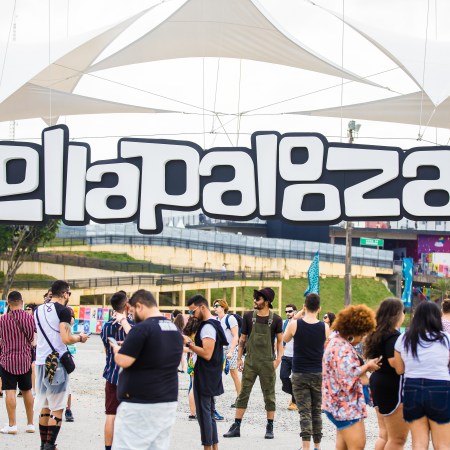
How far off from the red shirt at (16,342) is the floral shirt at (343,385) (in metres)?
4.66

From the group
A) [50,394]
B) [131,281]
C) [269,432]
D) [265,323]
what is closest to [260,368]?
[265,323]

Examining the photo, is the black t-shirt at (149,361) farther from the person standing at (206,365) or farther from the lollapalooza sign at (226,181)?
the lollapalooza sign at (226,181)

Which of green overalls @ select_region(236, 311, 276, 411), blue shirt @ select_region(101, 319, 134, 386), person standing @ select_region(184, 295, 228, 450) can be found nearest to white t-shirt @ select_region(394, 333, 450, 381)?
person standing @ select_region(184, 295, 228, 450)

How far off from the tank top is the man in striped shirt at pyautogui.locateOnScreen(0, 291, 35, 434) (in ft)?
11.0

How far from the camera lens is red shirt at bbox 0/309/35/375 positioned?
39.3 ft

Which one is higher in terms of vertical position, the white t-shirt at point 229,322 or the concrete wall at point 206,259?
the concrete wall at point 206,259

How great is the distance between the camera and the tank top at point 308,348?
1124 cm

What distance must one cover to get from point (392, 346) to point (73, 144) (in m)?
7.74

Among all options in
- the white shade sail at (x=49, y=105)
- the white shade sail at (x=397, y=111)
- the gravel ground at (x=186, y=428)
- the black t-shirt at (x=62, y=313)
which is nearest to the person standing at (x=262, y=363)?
the gravel ground at (x=186, y=428)

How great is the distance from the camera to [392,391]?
29.4 feet

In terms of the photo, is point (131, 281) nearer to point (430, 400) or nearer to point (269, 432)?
point (269, 432)

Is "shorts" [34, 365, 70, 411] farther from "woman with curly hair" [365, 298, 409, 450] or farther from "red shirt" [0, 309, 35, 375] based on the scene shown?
"woman with curly hair" [365, 298, 409, 450]

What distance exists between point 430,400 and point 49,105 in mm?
16304

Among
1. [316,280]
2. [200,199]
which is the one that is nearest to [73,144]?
[200,199]
